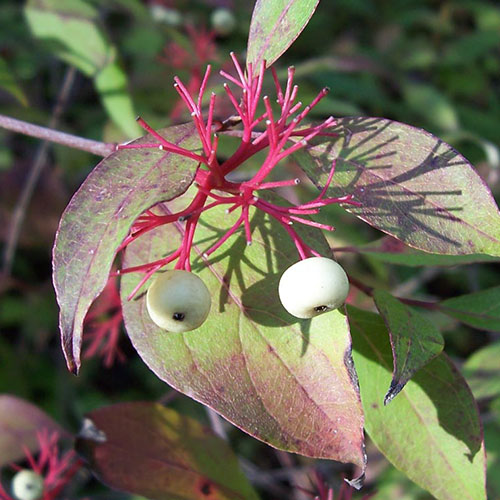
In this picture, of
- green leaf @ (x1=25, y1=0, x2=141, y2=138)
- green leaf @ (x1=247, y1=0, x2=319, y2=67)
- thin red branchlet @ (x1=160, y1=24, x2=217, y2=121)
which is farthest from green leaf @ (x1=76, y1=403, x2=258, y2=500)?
thin red branchlet @ (x1=160, y1=24, x2=217, y2=121)

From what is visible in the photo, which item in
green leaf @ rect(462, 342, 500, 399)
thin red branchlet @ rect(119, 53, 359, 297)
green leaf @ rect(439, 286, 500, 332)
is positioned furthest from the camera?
green leaf @ rect(462, 342, 500, 399)

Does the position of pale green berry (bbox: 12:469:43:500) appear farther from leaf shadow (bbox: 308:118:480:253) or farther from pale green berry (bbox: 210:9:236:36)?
pale green berry (bbox: 210:9:236:36)

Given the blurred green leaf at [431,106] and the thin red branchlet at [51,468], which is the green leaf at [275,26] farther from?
the blurred green leaf at [431,106]

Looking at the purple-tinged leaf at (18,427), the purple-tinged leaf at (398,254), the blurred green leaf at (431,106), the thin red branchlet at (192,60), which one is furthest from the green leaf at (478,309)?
the blurred green leaf at (431,106)

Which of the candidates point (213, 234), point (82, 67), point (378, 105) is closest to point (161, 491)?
point (213, 234)

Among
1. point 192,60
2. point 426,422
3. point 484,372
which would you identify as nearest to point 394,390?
point 426,422

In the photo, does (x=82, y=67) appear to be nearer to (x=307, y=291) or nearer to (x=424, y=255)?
(x=424, y=255)

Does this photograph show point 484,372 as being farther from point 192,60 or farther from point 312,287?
point 192,60
